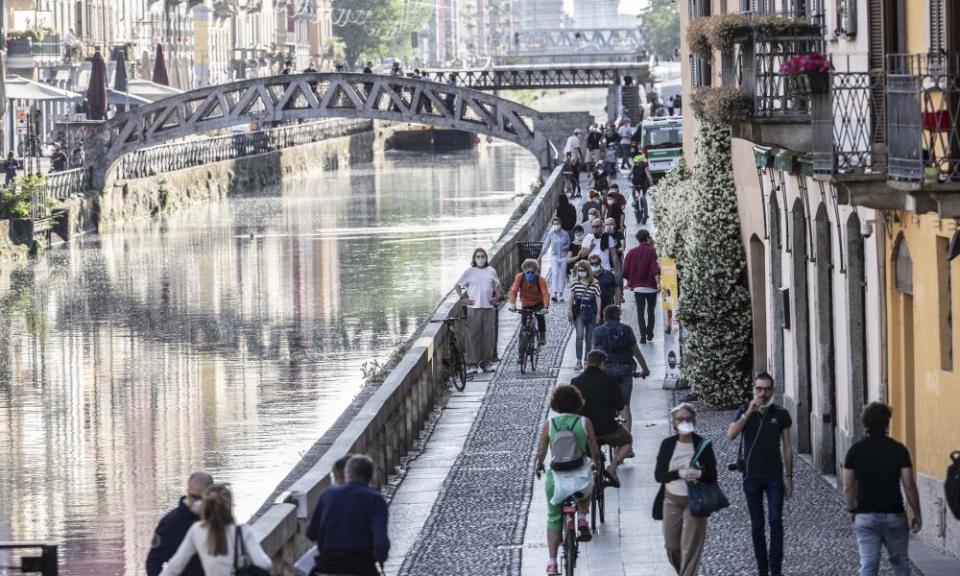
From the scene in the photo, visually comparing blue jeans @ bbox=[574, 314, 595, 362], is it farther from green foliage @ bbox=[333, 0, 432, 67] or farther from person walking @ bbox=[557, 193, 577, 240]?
green foliage @ bbox=[333, 0, 432, 67]

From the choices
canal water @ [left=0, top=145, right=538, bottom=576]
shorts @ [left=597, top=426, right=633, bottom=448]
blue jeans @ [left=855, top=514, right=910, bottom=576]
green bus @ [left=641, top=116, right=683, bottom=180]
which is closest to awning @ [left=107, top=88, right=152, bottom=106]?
canal water @ [left=0, top=145, right=538, bottom=576]

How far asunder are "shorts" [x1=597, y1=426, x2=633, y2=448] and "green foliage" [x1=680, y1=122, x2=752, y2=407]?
20.0 feet

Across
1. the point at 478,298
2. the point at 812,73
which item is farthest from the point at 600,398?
the point at 478,298

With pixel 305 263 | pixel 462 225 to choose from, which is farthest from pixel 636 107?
pixel 305 263

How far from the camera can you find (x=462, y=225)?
212 ft

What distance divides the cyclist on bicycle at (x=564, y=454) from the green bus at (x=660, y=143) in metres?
38.8

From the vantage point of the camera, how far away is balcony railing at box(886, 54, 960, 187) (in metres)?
12.9

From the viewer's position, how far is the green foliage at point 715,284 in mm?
22672

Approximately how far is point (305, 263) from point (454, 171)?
40058 millimetres

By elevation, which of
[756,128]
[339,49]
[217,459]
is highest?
[339,49]

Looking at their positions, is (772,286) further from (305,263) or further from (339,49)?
(339,49)

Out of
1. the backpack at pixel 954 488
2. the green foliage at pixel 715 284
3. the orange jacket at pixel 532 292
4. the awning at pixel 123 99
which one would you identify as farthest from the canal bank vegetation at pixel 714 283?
the awning at pixel 123 99

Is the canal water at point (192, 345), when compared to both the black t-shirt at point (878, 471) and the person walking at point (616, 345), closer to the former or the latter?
the person walking at point (616, 345)

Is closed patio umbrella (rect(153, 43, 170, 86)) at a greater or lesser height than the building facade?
greater
